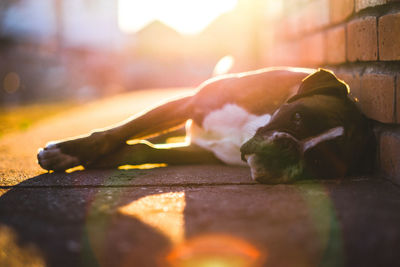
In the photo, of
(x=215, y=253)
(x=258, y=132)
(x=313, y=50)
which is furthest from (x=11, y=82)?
(x=215, y=253)

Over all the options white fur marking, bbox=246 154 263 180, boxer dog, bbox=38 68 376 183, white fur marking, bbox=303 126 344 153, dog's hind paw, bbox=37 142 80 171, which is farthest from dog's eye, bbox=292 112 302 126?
dog's hind paw, bbox=37 142 80 171

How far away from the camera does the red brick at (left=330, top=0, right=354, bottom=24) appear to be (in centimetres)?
283

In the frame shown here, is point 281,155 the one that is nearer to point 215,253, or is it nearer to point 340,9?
point 215,253

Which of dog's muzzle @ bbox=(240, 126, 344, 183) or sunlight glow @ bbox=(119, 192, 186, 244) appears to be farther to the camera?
dog's muzzle @ bbox=(240, 126, 344, 183)

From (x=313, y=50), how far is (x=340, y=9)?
809 millimetres

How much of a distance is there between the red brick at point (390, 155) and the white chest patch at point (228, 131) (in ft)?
2.27

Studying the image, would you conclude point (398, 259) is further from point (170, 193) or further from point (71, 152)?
point (71, 152)

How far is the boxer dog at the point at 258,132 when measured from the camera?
216 centimetres

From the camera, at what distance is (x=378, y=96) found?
2387 mm

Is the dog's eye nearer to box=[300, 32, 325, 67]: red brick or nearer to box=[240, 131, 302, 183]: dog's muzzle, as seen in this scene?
box=[240, 131, 302, 183]: dog's muzzle

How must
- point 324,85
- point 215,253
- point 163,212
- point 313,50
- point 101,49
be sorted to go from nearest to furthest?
point 215,253, point 163,212, point 324,85, point 313,50, point 101,49

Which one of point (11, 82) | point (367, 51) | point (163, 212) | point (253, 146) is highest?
point (367, 51)

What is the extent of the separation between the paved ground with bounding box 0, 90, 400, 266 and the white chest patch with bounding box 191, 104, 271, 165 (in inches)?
16.6

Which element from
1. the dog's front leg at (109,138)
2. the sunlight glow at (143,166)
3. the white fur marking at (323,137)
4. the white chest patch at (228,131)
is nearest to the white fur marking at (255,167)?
the white fur marking at (323,137)
